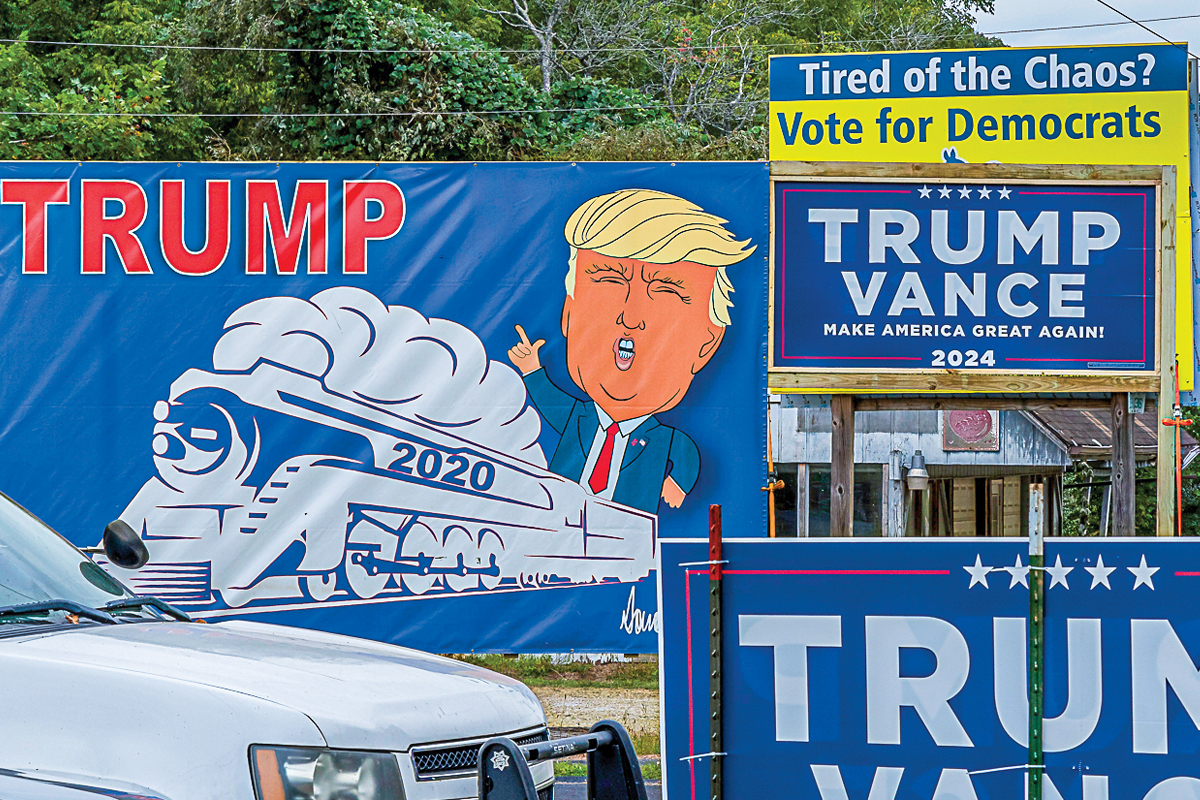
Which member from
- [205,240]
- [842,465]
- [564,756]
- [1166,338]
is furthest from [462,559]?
[564,756]

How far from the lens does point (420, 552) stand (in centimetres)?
879

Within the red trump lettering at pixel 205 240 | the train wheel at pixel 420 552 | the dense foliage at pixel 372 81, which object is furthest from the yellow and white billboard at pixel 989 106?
the dense foliage at pixel 372 81

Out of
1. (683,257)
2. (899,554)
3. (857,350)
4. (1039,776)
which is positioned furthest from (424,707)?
(683,257)

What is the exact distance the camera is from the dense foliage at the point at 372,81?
Answer: 65.2 feet

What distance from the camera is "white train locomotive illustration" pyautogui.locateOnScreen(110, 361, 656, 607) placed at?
28.8ft

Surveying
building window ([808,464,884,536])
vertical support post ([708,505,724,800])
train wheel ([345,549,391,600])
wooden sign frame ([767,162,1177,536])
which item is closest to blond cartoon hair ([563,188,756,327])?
wooden sign frame ([767,162,1177,536])

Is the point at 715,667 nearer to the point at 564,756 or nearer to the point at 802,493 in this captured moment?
the point at 564,756

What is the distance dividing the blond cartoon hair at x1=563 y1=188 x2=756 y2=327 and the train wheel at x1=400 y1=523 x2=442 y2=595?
184cm

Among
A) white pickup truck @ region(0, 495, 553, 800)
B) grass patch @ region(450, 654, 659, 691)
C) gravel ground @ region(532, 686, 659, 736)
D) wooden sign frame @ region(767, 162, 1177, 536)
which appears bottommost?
gravel ground @ region(532, 686, 659, 736)

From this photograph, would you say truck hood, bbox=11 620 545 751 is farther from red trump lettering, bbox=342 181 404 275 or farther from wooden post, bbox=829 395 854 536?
red trump lettering, bbox=342 181 404 275

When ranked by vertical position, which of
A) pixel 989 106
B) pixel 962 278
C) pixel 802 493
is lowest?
pixel 802 493

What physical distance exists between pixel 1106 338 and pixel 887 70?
3.37 metres

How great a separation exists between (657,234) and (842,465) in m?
2.41

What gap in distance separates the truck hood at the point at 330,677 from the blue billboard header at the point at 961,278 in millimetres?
3524
